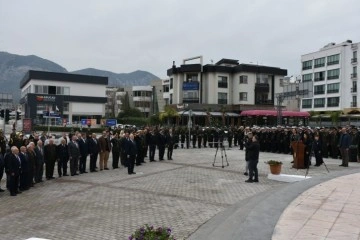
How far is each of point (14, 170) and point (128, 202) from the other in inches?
171

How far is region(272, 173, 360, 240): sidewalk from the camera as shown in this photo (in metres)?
8.25

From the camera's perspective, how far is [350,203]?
1118cm

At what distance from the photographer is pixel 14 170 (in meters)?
13.5

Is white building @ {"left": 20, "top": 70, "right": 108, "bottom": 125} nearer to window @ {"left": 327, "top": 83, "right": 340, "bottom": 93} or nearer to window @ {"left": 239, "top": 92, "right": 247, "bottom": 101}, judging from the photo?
window @ {"left": 239, "top": 92, "right": 247, "bottom": 101}

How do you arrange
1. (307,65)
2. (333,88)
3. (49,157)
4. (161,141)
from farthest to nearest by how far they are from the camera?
1. (307,65)
2. (333,88)
3. (161,141)
4. (49,157)

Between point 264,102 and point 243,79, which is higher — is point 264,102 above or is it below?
below

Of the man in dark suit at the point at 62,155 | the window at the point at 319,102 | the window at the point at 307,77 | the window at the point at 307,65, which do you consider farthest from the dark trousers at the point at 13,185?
the window at the point at 307,65

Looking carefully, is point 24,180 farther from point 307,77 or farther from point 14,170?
point 307,77

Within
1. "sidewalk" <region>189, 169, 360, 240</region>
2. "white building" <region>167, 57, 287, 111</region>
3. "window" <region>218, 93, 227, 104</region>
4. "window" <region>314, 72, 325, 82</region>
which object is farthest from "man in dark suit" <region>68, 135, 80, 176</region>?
"window" <region>314, 72, 325, 82</region>

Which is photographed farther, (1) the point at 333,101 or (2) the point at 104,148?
(1) the point at 333,101

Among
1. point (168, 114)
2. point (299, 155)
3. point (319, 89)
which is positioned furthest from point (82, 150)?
point (319, 89)

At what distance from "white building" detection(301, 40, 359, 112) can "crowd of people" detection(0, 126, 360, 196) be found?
51801mm

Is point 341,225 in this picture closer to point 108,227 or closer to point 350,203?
point 350,203

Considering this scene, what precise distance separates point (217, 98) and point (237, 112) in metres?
4.00
